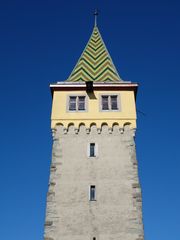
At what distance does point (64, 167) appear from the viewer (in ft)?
65.4

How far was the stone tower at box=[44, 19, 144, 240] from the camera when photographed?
707 inches

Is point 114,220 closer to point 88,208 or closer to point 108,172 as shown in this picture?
point 88,208

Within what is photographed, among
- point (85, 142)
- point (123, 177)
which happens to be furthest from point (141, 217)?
point (85, 142)

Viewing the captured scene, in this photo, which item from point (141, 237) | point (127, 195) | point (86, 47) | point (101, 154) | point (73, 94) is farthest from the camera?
point (86, 47)

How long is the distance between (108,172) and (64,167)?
2.24 metres

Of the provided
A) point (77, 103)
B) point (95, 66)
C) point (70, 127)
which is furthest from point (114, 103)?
point (95, 66)

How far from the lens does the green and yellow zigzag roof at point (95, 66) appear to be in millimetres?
24844

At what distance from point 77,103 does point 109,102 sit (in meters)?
1.85

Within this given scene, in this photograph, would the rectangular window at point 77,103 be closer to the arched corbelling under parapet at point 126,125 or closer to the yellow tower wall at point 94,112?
the yellow tower wall at point 94,112

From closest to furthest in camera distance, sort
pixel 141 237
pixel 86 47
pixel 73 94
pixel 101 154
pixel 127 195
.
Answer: pixel 141 237 → pixel 127 195 → pixel 101 154 → pixel 73 94 → pixel 86 47

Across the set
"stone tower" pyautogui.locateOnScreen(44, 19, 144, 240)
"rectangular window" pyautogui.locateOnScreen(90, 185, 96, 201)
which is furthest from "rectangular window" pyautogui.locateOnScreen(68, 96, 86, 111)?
"rectangular window" pyautogui.locateOnScreen(90, 185, 96, 201)

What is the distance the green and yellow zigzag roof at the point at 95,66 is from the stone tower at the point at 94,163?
0.16 meters

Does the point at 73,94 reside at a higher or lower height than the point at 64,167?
higher

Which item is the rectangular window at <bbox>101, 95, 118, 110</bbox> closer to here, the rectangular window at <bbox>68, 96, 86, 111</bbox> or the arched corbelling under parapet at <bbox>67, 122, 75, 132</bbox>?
the rectangular window at <bbox>68, 96, 86, 111</bbox>
